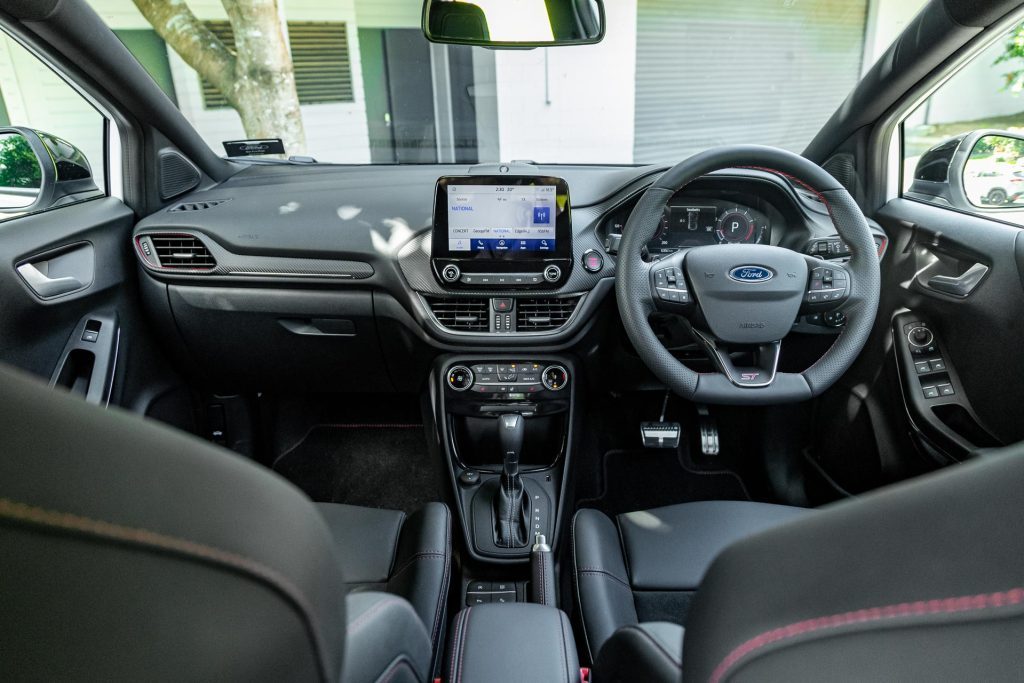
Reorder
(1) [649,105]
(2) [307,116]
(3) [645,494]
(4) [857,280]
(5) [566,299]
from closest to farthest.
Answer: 1. (4) [857,280]
2. (5) [566,299]
3. (3) [645,494]
4. (2) [307,116]
5. (1) [649,105]

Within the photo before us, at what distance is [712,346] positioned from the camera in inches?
73.4

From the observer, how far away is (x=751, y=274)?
1.82m

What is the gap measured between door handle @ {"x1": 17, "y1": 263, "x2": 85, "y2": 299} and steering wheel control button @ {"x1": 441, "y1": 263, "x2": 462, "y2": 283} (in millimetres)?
1135

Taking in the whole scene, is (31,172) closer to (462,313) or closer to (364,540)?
(462,313)

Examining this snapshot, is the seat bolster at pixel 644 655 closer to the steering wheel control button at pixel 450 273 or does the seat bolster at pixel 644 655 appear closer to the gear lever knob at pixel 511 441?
the gear lever knob at pixel 511 441

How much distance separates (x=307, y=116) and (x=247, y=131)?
4.20 feet

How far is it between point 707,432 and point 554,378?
2.17ft

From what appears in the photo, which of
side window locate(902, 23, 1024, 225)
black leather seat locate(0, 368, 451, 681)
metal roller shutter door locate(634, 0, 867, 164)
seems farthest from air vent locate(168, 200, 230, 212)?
metal roller shutter door locate(634, 0, 867, 164)

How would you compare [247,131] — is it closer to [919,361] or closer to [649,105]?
[649,105]

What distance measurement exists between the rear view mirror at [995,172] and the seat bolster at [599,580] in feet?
5.12

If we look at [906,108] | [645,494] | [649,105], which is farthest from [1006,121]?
[649,105]

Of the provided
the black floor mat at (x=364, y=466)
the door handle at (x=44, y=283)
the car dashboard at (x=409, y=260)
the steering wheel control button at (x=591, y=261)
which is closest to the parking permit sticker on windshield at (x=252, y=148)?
the car dashboard at (x=409, y=260)

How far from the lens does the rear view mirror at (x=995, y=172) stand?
1995mm

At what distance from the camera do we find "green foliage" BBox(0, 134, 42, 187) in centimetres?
215
